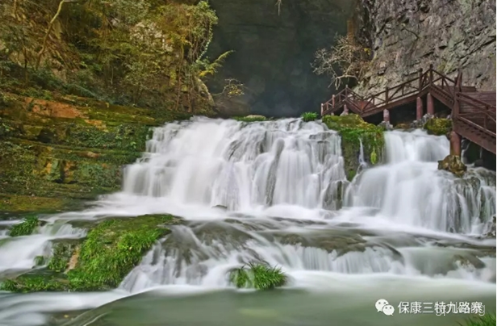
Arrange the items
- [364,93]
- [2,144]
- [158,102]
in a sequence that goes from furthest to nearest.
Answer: [364,93] < [158,102] < [2,144]

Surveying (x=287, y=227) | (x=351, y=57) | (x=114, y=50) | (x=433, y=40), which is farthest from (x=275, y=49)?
(x=287, y=227)

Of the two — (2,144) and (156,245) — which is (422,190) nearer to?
(156,245)

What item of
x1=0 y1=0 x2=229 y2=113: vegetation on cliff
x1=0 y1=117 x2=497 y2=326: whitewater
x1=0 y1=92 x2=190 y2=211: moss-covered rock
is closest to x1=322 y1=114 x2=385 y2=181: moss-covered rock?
x1=0 y1=117 x2=497 y2=326: whitewater

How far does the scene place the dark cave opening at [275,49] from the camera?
31406mm

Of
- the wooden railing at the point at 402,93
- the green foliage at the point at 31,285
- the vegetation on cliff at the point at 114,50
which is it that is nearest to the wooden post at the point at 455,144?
the wooden railing at the point at 402,93

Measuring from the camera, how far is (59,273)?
605cm

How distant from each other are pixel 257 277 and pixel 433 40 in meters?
20.0

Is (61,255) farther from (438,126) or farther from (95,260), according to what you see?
(438,126)

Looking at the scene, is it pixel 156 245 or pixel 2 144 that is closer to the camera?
pixel 156 245

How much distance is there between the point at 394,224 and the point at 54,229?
303 inches

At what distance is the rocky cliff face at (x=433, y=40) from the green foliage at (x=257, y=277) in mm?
15085

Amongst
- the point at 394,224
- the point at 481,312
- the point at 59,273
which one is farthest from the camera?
the point at 394,224

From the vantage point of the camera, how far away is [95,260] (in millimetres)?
6016

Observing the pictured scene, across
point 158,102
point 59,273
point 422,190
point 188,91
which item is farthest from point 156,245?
point 188,91
